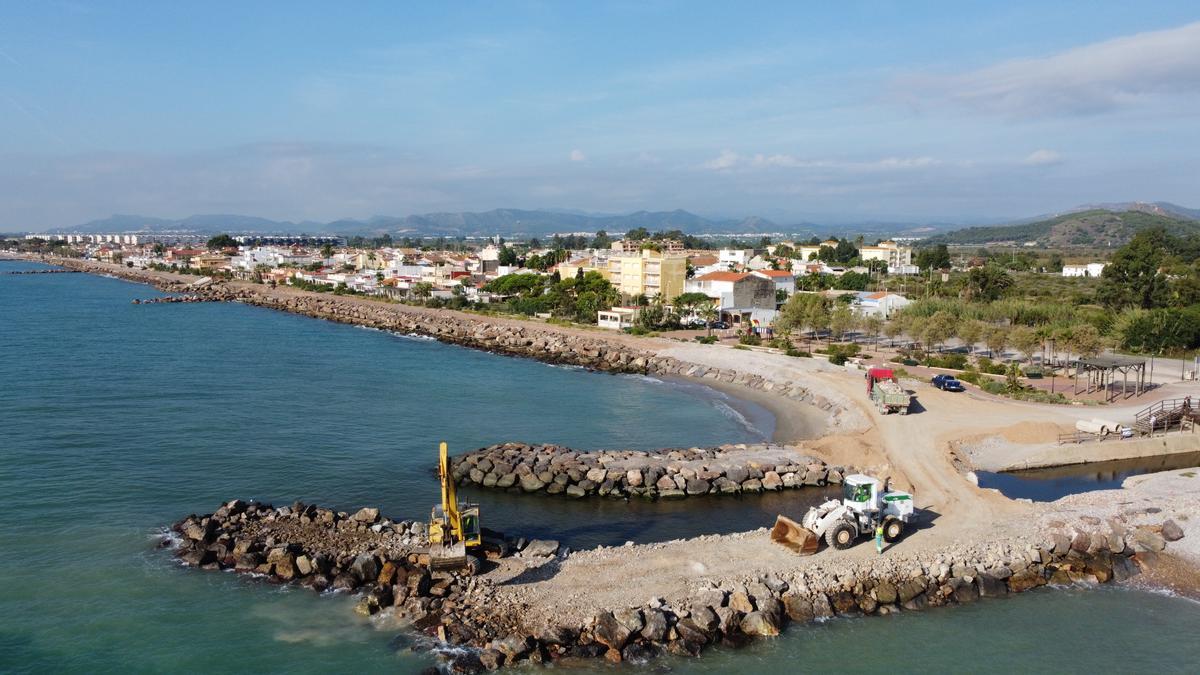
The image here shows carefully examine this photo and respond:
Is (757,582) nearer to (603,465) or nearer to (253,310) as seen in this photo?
(603,465)

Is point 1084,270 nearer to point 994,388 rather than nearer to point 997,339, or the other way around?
point 997,339

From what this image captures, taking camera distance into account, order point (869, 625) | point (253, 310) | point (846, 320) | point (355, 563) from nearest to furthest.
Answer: point (869, 625) < point (355, 563) < point (846, 320) < point (253, 310)

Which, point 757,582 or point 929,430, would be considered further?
point 929,430

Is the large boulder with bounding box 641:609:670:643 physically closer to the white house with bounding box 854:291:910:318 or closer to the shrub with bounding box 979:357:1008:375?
the shrub with bounding box 979:357:1008:375

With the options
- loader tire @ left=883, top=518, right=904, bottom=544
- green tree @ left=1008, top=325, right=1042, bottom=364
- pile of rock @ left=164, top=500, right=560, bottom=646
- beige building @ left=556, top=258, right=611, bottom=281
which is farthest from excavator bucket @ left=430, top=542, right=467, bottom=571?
beige building @ left=556, top=258, right=611, bottom=281

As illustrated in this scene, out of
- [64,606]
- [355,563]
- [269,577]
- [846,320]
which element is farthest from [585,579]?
[846,320]

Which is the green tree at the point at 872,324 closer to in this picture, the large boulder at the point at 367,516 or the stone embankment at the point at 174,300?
the large boulder at the point at 367,516
